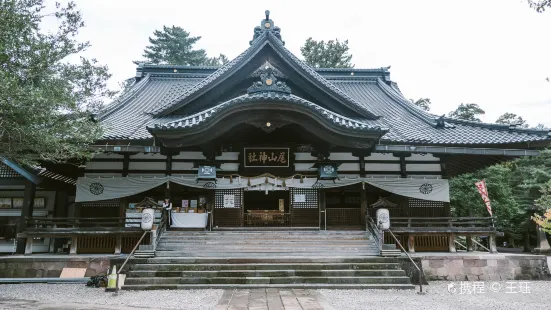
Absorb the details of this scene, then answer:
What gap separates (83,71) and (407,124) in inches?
499

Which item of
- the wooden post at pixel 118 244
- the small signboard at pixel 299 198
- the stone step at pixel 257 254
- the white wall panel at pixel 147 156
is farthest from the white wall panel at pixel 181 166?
the small signboard at pixel 299 198

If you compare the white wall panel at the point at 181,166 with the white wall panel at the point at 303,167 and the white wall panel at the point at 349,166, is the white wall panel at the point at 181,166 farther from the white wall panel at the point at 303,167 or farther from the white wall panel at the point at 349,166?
the white wall panel at the point at 349,166

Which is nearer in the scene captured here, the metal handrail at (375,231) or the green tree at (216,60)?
the metal handrail at (375,231)

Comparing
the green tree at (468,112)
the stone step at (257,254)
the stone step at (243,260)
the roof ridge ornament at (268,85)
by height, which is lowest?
the stone step at (243,260)

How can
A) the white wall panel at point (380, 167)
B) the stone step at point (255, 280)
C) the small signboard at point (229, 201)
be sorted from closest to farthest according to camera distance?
the stone step at point (255, 280)
the small signboard at point (229, 201)
the white wall panel at point (380, 167)

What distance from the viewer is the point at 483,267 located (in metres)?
11.9

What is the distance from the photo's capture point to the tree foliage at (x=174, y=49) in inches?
1827

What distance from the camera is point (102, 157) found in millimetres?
14672

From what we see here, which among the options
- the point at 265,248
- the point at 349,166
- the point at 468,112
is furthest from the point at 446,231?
the point at 468,112

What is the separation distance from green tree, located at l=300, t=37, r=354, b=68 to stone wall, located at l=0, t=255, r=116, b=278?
33880 mm

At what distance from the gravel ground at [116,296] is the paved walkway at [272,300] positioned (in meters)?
0.35

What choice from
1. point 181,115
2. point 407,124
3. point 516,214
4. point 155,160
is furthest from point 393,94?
point 516,214

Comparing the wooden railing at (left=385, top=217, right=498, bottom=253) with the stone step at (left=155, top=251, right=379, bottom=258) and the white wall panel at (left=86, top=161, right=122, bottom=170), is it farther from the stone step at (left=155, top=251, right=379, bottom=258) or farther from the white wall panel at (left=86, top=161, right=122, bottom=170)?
the white wall panel at (left=86, top=161, right=122, bottom=170)

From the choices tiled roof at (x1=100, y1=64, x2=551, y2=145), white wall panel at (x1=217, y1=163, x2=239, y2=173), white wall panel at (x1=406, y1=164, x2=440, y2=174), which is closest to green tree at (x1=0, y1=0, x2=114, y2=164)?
tiled roof at (x1=100, y1=64, x2=551, y2=145)
